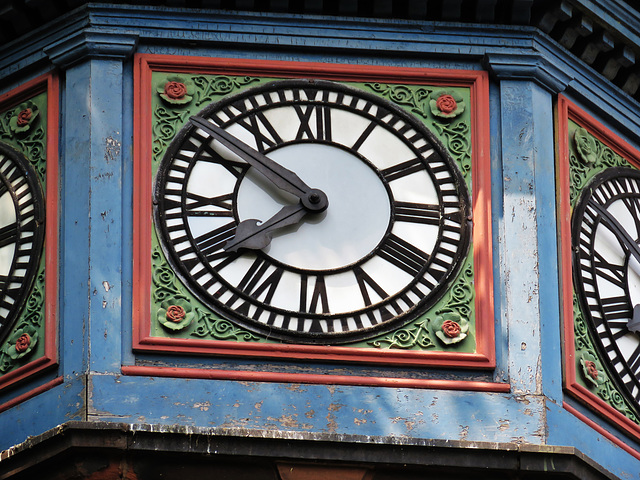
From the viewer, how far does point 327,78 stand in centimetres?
1708

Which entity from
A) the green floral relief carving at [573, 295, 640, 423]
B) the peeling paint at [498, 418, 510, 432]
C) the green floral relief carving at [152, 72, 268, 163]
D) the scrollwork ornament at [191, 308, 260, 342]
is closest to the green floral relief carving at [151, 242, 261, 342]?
the scrollwork ornament at [191, 308, 260, 342]

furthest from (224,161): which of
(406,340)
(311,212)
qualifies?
(406,340)

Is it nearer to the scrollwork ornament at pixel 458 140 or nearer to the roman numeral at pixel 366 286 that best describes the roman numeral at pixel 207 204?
the roman numeral at pixel 366 286

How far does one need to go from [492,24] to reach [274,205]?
229 cm

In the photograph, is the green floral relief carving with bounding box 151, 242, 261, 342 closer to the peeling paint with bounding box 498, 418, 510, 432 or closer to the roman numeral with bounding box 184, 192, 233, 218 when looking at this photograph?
the roman numeral with bounding box 184, 192, 233, 218

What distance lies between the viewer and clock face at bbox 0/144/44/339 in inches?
648

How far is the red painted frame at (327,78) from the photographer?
15.9 m

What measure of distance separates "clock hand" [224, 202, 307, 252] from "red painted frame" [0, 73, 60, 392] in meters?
1.25

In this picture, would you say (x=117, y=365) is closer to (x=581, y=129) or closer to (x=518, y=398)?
(x=518, y=398)

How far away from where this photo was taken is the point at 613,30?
698 inches

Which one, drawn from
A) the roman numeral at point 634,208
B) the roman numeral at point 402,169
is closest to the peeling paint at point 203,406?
the roman numeral at point 402,169

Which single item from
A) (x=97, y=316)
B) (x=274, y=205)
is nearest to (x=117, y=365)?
(x=97, y=316)

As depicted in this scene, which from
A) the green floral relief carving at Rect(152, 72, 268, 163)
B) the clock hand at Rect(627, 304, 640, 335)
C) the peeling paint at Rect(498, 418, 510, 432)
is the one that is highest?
the green floral relief carving at Rect(152, 72, 268, 163)

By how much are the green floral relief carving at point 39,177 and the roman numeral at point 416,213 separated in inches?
101
